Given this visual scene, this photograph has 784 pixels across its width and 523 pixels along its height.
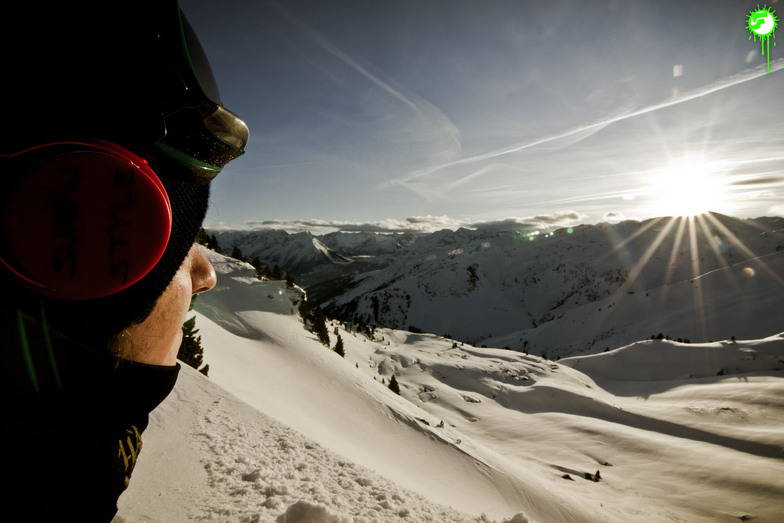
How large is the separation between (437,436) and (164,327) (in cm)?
950

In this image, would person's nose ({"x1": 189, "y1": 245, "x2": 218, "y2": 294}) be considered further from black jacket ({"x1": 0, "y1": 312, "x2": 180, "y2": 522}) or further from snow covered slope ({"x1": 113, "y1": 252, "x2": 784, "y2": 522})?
snow covered slope ({"x1": 113, "y1": 252, "x2": 784, "y2": 522})

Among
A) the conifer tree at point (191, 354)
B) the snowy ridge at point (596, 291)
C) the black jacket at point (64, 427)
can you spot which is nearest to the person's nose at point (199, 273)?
the black jacket at point (64, 427)

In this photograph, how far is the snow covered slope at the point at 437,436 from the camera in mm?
3105

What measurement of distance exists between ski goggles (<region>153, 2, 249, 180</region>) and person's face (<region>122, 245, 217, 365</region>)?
0.46 m

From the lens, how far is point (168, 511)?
2.33 m

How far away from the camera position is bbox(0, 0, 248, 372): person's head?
72 centimetres

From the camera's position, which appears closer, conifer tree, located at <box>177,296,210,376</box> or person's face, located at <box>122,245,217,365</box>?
person's face, located at <box>122,245,217,365</box>

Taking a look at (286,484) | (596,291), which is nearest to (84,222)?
(286,484)

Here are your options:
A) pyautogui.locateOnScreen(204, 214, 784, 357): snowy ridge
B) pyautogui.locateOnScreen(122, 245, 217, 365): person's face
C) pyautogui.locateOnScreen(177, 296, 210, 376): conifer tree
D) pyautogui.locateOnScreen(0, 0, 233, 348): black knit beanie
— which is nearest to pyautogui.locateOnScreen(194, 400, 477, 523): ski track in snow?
pyautogui.locateOnScreen(122, 245, 217, 365): person's face

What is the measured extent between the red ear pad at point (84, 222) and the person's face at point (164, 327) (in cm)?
37

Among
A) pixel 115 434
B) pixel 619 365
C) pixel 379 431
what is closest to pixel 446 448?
pixel 379 431

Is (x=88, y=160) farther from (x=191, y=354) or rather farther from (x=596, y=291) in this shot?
(x=596, y=291)

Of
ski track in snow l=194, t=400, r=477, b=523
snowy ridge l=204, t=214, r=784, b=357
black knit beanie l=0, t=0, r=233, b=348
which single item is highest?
snowy ridge l=204, t=214, r=784, b=357

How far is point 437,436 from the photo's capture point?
9.08 m
